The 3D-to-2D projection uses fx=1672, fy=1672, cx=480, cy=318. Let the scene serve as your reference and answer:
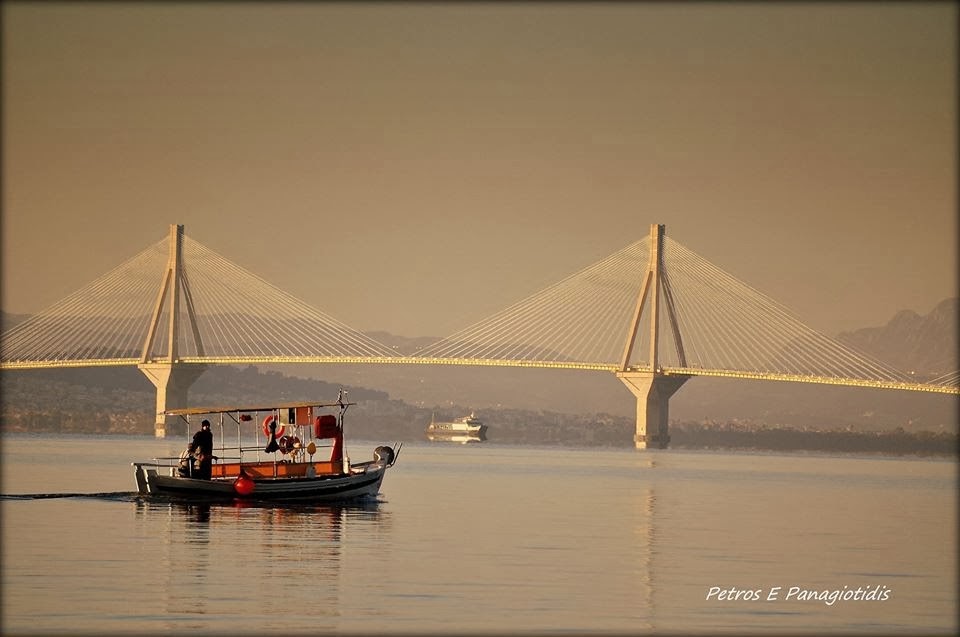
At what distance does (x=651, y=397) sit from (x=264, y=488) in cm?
8604

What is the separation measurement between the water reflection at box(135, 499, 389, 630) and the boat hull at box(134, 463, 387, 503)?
33 centimetres

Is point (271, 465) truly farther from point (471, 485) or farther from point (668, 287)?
point (668, 287)

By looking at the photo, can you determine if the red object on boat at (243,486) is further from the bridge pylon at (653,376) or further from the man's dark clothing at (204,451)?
the bridge pylon at (653,376)

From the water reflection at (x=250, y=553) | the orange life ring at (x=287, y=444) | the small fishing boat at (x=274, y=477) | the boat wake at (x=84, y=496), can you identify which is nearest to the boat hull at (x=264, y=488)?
the small fishing boat at (x=274, y=477)

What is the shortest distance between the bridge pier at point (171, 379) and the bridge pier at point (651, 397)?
35.3 metres

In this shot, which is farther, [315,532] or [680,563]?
[315,532]

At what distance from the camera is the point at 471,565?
1206 inches

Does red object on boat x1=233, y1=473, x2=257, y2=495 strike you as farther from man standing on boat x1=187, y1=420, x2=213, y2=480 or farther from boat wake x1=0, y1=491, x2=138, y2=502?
boat wake x1=0, y1=491, x2=138, y2=502

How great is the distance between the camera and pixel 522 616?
24.2 metres

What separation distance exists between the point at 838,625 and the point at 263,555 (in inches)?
460

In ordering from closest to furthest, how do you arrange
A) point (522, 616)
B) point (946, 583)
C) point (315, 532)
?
point (522, 616)
point (946, 583)
point (315, 532)

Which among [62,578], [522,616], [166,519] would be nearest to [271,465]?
[166,519]

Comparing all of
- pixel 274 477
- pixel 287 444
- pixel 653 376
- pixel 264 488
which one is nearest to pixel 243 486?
pixel 264 488

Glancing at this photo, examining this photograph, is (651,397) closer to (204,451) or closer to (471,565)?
(204,451)
